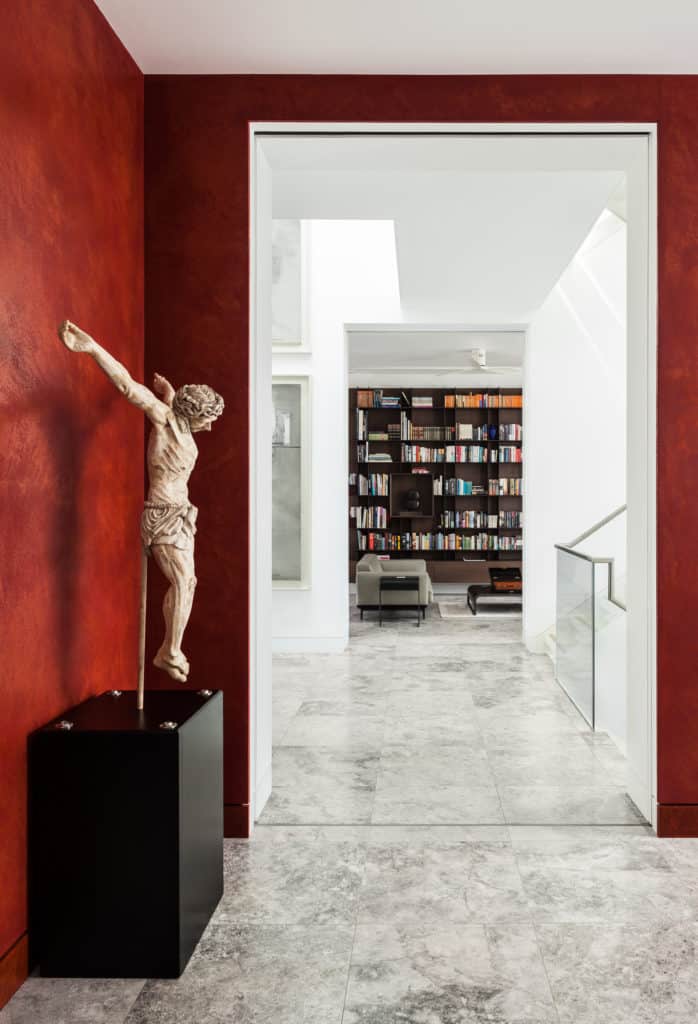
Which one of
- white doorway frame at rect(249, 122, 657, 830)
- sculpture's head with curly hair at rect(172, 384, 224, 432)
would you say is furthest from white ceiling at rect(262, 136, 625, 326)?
sculpture's head with curly hair at rect(172, 384, 224, 432)

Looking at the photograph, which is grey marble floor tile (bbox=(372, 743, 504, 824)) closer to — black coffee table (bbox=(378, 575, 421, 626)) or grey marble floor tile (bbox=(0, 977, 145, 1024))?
grey marble floor tile (bbox=(0, 977, 145, 1024))

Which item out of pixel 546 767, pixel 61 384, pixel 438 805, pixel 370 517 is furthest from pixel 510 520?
pixel 61 384

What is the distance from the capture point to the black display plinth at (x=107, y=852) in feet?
7.68

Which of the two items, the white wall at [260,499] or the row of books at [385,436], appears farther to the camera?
the row of books at [385,436]

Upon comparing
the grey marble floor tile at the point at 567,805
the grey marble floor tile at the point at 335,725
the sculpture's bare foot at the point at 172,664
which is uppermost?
the sculpture's bare foot at the point at 172,664

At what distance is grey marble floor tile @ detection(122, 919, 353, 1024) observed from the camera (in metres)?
2.18

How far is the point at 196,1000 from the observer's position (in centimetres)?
225

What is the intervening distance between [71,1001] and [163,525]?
132 cm

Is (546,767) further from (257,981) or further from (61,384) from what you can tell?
(61,384)

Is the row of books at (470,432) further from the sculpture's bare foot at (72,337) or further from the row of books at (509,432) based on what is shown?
the sculpture's bare foot at (72,337)

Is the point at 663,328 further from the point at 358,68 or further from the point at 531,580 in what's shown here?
the point at 531,580

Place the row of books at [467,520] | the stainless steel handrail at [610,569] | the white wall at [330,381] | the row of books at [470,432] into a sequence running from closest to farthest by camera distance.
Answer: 1. the stainless steel handrail at [610,569]
2. the white wall at [330,381]
3. the row of books at [470,432]
4. the row of books at [467,520]

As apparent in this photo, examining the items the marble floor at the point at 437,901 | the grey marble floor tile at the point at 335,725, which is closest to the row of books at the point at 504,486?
the grey marble floor tile at the point at 335,725

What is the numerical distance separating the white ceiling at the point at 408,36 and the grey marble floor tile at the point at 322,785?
3.06m
